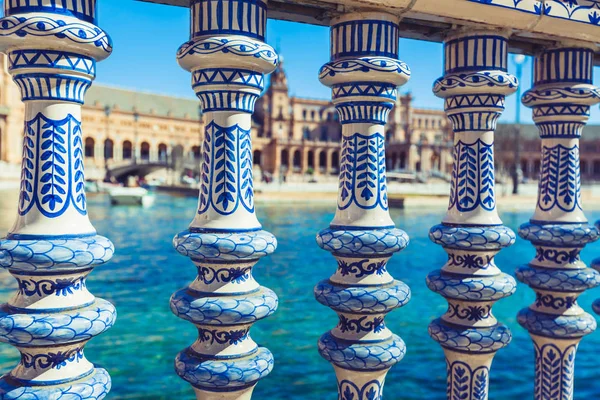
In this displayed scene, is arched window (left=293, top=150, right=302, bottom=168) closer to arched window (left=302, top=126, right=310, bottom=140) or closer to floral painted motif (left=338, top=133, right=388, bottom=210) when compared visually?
arched window (left=302, top=126, right=310, bottom=140)

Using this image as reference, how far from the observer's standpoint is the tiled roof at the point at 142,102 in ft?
233

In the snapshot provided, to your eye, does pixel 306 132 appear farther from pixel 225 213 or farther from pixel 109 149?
pixel 225 213

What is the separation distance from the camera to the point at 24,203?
6.00 feet

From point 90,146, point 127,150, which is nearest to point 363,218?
point 90,146

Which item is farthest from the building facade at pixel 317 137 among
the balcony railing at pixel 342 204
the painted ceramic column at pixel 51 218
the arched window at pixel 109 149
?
the painted ceramic column at pixel 51 218

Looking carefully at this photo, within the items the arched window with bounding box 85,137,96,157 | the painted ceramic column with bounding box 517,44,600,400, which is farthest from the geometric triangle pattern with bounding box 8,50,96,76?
the arched window with bounding box 85,137,96,157

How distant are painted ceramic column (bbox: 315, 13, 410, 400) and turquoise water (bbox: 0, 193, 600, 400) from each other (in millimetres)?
2926

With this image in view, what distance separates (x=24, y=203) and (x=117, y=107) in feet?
237

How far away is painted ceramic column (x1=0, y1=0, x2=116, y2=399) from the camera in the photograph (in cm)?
174

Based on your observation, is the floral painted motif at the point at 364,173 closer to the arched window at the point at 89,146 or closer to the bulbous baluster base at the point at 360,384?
the bulbous baluster base at the point at 360,384

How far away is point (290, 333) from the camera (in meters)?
7.32

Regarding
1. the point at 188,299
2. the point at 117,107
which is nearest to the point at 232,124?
the point at 188,299

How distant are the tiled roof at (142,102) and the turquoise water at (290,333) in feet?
196

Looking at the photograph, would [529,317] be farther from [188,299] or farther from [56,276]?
[56,276]
